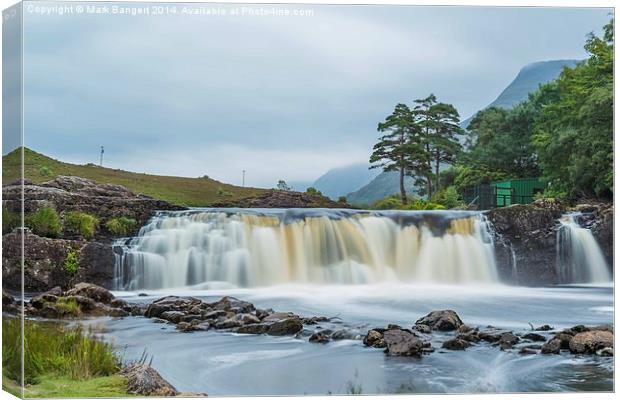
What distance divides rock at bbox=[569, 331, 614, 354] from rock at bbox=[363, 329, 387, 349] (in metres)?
2.08

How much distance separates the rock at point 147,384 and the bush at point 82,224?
158cm

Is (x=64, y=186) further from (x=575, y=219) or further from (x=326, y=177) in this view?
(x=575, y=219)

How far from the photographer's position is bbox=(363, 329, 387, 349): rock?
10289 millimetres

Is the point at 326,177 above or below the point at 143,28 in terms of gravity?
below

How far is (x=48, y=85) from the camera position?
9.65 meters

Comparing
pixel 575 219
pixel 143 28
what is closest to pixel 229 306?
pixel 143 28

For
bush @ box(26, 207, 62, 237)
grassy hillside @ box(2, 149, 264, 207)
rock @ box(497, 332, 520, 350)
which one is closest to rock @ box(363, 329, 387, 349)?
rock @ box(497, 332, 520, 350)

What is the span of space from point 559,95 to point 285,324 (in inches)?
163

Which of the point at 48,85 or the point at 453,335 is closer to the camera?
the point at 48,85

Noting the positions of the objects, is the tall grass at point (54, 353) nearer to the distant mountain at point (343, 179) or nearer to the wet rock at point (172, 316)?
the wet rock at point (172, 316)

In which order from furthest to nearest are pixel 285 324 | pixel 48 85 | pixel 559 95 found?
1. pixel 559 95
2. pixel 285 324
3. pixel 48 85

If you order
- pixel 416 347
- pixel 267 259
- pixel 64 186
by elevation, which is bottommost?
pixel 416 347

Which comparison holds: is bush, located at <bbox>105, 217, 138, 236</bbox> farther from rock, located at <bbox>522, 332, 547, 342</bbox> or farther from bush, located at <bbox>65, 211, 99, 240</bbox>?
rock, located at <bbox>522, 332, 547, 342</bbox>

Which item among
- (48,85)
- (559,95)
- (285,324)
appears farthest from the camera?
(559,95)
